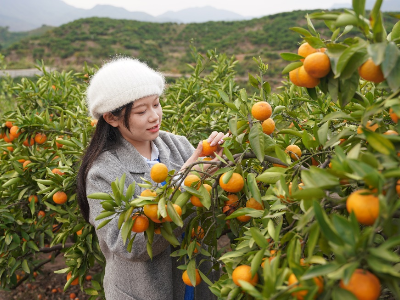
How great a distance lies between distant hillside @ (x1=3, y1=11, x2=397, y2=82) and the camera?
45.3 ft

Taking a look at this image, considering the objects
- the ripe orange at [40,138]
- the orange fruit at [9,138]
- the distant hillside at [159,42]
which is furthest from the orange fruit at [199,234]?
the distant hillside at [159,42]

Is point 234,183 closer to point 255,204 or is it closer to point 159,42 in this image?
point 255,204

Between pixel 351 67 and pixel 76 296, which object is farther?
pixel 76 296

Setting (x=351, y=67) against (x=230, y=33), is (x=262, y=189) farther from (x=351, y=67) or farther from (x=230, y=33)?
(x=230, y=33)

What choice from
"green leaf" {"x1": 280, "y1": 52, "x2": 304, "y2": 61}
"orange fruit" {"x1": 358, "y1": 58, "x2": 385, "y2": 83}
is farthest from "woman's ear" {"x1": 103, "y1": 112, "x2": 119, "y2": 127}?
"orange fruit" {"x1": 358, "y1": 58, "x2": 385, "y2": 83}

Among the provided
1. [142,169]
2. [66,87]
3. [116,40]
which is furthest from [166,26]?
[142,169]

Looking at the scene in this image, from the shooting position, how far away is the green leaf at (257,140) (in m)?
0.79

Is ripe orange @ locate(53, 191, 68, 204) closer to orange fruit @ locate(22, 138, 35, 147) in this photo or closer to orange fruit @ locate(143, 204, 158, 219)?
orange fruit @ locate(22, 138, 35, 147)

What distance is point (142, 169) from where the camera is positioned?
125 centimetres

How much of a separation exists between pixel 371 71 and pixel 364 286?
12.8 inches

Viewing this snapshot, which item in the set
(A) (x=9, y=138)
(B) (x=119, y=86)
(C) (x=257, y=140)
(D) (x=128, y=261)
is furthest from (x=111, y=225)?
(A) (x=9, y=138)

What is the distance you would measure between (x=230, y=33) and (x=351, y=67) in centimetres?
1724

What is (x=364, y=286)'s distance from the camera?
0.45 m

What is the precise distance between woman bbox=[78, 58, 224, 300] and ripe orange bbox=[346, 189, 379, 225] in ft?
2.03
